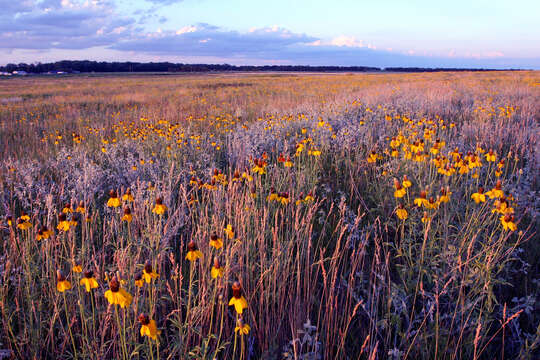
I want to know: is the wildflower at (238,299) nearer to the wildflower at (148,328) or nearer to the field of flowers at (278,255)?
the field of flowers at (278,255)

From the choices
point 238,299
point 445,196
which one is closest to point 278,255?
point 238,299

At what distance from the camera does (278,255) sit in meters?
2.02

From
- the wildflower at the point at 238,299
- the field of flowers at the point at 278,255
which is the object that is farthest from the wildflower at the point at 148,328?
the wildflower at the point at 238,299

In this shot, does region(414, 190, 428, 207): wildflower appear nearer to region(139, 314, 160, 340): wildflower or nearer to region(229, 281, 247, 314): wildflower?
region(229, 281, 247, 314): wildflower

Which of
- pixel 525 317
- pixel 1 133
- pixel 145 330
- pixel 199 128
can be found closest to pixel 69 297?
pixel 145 330

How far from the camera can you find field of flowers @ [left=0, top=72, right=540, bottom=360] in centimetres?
197

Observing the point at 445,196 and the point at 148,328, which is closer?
the point at 148,328

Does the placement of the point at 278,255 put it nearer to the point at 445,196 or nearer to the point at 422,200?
the point at 422,200

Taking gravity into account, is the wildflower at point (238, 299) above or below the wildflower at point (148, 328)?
above

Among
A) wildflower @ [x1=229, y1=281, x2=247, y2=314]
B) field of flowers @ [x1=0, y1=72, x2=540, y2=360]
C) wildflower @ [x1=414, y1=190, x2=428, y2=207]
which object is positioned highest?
wildflower @ [x1=414, y1=190, x2=428, y2=207]

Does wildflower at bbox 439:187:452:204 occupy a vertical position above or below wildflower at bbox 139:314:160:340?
above

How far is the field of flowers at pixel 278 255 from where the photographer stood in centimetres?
197

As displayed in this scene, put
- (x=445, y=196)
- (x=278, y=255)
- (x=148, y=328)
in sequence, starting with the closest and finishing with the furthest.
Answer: (x=148, y=328), (x=278, y=255), (x=445, y=196)

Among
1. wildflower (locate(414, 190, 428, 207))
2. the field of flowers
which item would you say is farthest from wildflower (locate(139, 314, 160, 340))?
wildflower (locate(414, 190, 428, 207))
